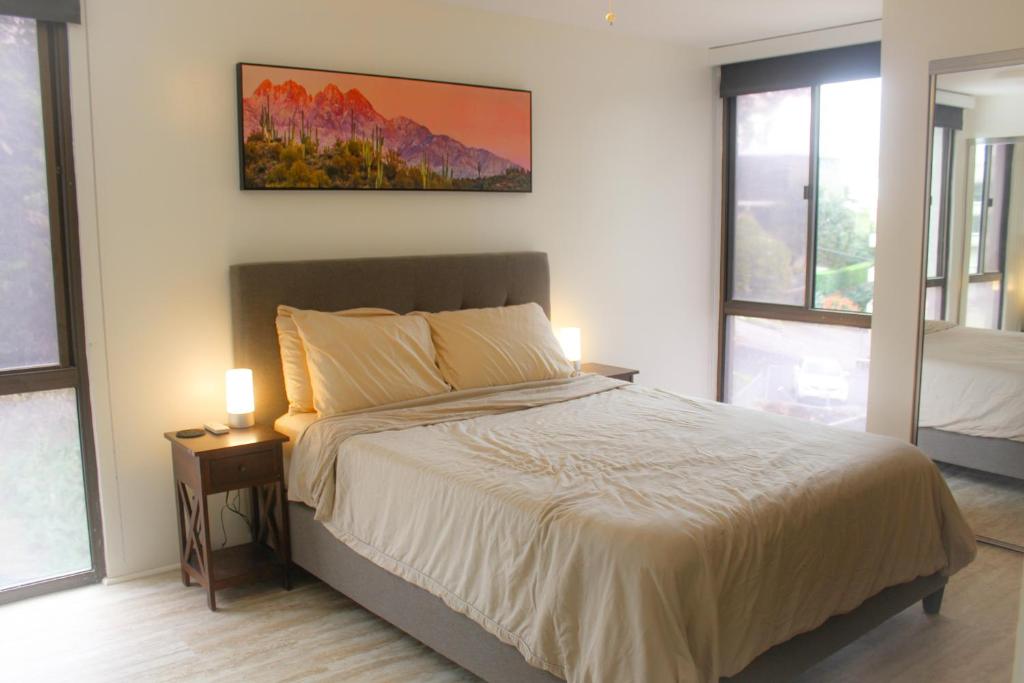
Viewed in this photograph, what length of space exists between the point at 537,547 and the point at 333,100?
234 centimetres

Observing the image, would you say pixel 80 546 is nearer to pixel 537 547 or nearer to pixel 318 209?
pixel 318 209

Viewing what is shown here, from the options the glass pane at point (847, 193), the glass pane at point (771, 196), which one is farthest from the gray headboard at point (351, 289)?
the glass pane at point (847, 193)

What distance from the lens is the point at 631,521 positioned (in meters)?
2.30

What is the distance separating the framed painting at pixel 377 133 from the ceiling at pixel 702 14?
447 millimetres

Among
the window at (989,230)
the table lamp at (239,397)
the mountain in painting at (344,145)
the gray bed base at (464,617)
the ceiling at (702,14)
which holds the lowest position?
the gray bed base at (464,617)

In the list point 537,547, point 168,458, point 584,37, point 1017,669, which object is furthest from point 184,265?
point 1017,669

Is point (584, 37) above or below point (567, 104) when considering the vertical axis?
above

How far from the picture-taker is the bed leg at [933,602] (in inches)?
126

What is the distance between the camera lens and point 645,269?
5312 mm

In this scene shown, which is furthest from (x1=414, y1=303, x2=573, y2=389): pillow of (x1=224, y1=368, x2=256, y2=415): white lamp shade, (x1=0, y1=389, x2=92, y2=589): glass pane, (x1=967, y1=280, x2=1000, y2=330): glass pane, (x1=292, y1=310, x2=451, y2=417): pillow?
(x1=967, y1=280, x2=1000, y2=330): glass pane

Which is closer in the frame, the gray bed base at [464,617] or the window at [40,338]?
the gray bed base at [464,617]

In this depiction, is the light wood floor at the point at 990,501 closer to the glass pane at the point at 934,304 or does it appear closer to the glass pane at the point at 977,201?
the glass pane at the point at 934,304

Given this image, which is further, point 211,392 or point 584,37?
point 584,37

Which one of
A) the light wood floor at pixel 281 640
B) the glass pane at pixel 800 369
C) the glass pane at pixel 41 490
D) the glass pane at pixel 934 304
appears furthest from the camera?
the glass pane at pixel 800 369
